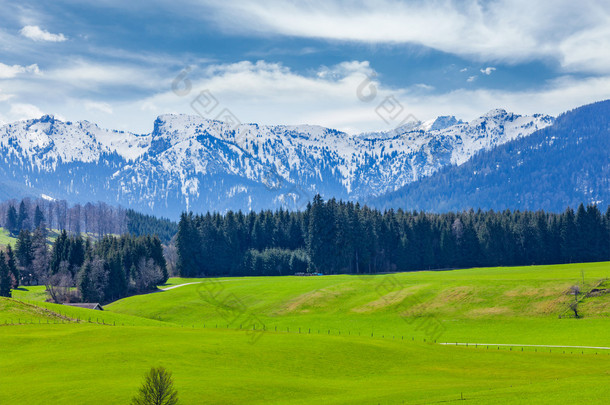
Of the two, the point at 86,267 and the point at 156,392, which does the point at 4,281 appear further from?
the point at 156,392

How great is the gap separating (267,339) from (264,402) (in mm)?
24201

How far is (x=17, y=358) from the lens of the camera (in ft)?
196

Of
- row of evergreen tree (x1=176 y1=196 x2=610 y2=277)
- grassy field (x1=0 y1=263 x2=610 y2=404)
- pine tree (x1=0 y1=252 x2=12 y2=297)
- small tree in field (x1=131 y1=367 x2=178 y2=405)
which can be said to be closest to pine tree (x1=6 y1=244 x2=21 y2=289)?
pine tree (x1=0 y1=252 x2=12 y2=297)

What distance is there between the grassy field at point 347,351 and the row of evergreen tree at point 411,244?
→ 212 feet

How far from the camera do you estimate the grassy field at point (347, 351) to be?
47875 millimetres

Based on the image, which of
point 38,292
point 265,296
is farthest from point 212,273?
point 265,296

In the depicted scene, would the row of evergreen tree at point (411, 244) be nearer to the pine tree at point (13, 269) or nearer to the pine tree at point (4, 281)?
the pine tree at point (13, 269)

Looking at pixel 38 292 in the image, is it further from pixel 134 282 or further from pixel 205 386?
pixel 205 386

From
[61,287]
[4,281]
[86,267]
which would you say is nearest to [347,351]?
[86,267]

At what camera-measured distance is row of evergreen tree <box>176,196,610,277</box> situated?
184 metres

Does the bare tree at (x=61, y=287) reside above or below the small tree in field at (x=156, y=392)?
above

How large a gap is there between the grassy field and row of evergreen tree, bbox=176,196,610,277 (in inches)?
2550

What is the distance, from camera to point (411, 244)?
190 meters

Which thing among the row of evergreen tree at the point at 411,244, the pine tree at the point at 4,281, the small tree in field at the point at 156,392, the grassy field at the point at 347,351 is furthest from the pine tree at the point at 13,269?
the small tree in field at the point at 156,392
